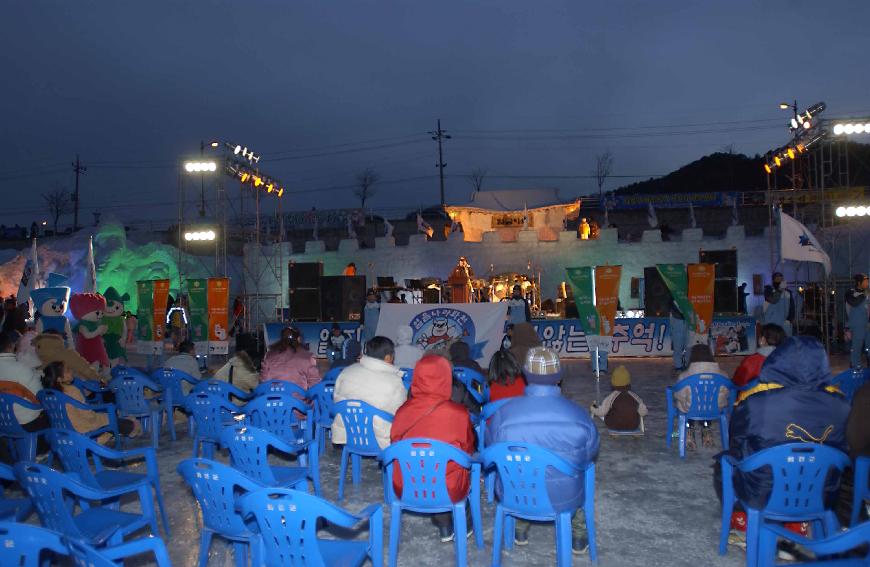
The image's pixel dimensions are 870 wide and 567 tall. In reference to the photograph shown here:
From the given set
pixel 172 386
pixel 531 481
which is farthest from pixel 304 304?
pixel 531 481

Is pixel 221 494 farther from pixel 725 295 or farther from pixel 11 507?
pixel 725 295

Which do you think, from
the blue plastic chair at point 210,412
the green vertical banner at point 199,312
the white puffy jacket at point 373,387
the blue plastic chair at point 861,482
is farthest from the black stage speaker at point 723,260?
the blue plastic chair at point 210,412

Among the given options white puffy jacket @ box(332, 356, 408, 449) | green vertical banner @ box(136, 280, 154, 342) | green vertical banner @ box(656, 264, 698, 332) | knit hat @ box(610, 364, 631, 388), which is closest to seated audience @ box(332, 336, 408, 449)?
white puffy jacket @ box(332, 356, 408, 449)

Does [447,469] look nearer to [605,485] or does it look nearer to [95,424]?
[605,485]

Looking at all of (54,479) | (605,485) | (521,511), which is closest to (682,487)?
(605,485)

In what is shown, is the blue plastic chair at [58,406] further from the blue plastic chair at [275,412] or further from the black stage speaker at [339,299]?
the black stage speaker at [339,299]

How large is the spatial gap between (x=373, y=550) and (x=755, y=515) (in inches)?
71.0

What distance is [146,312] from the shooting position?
12414 millimetres

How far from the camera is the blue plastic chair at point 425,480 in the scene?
3152 mm

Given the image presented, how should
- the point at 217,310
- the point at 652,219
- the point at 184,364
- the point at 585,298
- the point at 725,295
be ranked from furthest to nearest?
→ the point at 652,219
the point at 725,295
the point at 217,310
the point at 585,298
the point at 184,364

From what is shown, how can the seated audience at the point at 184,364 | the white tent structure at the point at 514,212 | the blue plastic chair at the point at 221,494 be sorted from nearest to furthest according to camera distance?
the blue plastic chair at the point at 221,494 < the seated audience at the point at 184,364 < the white tent structure at the point at 514,212

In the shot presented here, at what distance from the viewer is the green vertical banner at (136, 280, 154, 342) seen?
480 inches

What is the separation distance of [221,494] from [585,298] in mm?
7748

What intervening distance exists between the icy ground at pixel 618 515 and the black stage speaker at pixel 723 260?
9419 mm
